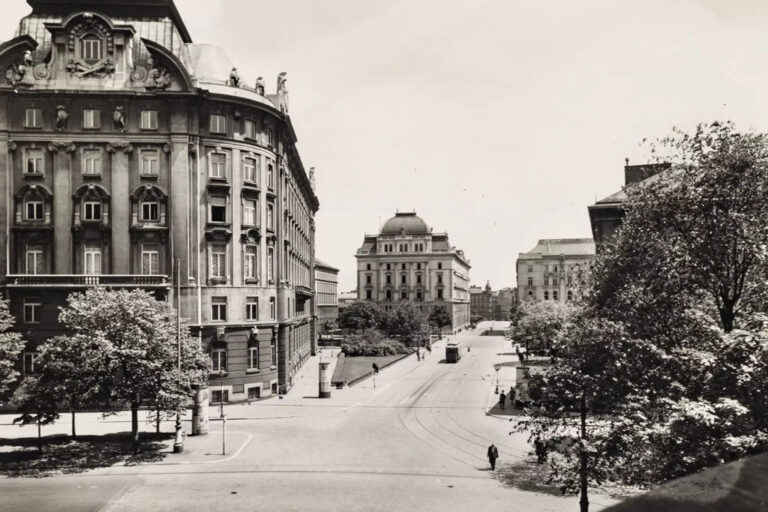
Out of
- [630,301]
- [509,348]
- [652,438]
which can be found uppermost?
[630,301]

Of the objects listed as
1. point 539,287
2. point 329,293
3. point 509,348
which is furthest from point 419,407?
point 539,287

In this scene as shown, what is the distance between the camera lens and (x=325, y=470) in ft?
91.4

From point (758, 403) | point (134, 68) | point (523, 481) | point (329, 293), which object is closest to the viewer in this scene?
point (758, 403)

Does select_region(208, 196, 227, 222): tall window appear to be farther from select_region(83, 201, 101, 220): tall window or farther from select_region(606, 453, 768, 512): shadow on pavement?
select_region(606, 453, 768, 512): shadow on pavement

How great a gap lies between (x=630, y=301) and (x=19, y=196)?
134ft

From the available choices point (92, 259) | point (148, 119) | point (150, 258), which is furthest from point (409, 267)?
point (92, 259)

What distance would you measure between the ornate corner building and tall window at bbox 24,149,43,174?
0.24 feet

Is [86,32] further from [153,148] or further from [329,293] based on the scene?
[329,293]

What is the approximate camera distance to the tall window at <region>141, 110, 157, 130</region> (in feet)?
148

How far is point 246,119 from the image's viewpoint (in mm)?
48062

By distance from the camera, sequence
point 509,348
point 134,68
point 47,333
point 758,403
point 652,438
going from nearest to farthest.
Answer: point 758,403
point 652,438
point 47,333
point 134,68
point 509,348

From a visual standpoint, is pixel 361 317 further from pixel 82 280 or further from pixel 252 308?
pixel 82 280

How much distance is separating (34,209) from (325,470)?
30.4 m

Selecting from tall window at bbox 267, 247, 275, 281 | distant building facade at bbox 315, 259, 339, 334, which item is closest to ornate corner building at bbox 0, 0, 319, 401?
tall window at bbox 267, 247, 275, 281
